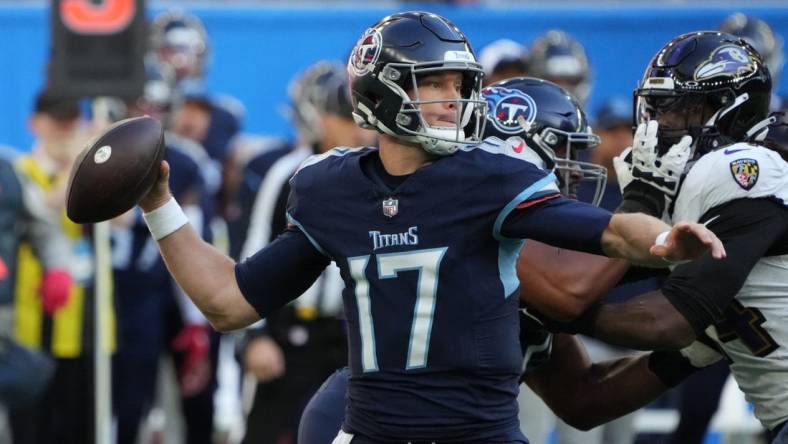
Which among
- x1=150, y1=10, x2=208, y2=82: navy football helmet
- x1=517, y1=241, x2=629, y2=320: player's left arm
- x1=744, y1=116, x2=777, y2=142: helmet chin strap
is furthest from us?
x1=150, y1=10, x2=208, y2=82: navy football helmet

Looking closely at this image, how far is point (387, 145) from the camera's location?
395 cm

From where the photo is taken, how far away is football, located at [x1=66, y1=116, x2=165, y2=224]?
3949 millimetres

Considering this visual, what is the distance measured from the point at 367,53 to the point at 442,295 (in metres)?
0.66

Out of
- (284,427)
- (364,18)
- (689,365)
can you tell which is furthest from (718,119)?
(364,18)

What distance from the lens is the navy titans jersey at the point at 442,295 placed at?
3768 mm

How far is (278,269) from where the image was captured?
159 inches

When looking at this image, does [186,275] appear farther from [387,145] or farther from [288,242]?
[387,145]

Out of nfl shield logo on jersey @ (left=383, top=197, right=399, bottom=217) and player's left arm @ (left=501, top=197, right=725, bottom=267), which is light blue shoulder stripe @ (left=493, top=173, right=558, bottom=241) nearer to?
player's left arm @ (left=501, top=197, right=725, bottom=267)

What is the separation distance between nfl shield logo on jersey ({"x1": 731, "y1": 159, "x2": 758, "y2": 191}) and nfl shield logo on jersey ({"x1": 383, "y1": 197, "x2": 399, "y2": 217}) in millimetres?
955

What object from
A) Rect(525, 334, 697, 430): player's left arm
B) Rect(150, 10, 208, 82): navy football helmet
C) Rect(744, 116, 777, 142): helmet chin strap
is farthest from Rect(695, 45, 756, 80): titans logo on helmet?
Rect(150, 10, 208, 82): navy football helmet

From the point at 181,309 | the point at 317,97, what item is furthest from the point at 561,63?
the point at 181,309

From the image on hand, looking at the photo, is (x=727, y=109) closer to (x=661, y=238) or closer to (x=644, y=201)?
(x=644, y=201)

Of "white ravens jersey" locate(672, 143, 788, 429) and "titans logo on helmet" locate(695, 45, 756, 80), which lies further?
"titans logo on helmet" locate(695, 45, 756, 80)

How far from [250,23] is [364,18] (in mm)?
777
